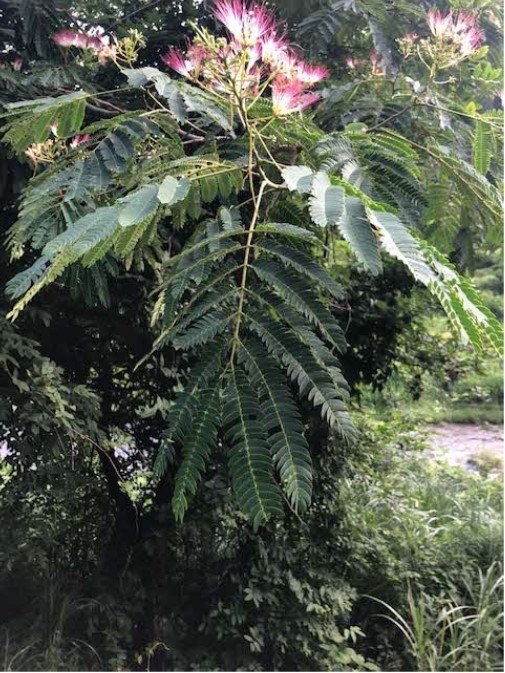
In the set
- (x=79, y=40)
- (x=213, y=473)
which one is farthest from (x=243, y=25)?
(x=213, y=473)

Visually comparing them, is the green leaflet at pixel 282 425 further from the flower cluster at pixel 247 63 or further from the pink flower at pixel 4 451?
the pink flower at pixel 4 451

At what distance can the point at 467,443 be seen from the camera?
4.62 metres

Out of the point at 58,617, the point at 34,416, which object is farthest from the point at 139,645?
the point at 34,416

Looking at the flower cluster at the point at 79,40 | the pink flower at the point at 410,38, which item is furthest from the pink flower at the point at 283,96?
the flower cluster at the point at 79,40

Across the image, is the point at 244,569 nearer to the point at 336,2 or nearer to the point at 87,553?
the point at 87,553

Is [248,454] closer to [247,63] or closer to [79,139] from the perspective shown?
[247,63]

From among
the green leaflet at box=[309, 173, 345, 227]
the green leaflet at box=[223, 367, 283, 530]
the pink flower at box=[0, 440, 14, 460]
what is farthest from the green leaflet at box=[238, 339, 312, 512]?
the pink flower at box=[0, 440, 14, 460]

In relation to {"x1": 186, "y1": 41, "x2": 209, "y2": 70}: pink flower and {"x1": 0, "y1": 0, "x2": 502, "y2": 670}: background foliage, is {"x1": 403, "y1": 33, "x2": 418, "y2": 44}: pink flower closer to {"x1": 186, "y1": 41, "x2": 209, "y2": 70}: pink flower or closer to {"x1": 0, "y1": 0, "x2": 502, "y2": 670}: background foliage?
{"x1": 0, "y1": 0, "x2": 502, "y2": 670}: background foliage

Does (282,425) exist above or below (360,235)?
below

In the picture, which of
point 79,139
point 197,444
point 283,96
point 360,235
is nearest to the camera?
point 360,235

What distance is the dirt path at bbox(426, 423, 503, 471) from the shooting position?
3.98 m

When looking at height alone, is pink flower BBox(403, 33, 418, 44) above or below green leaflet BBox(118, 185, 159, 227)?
above

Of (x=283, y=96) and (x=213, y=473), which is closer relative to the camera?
(x=283, y=96)

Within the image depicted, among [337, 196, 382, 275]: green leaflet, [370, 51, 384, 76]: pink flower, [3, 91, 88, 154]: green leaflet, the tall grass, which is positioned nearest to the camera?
[337, 196, 382, 275]: green leaflet
